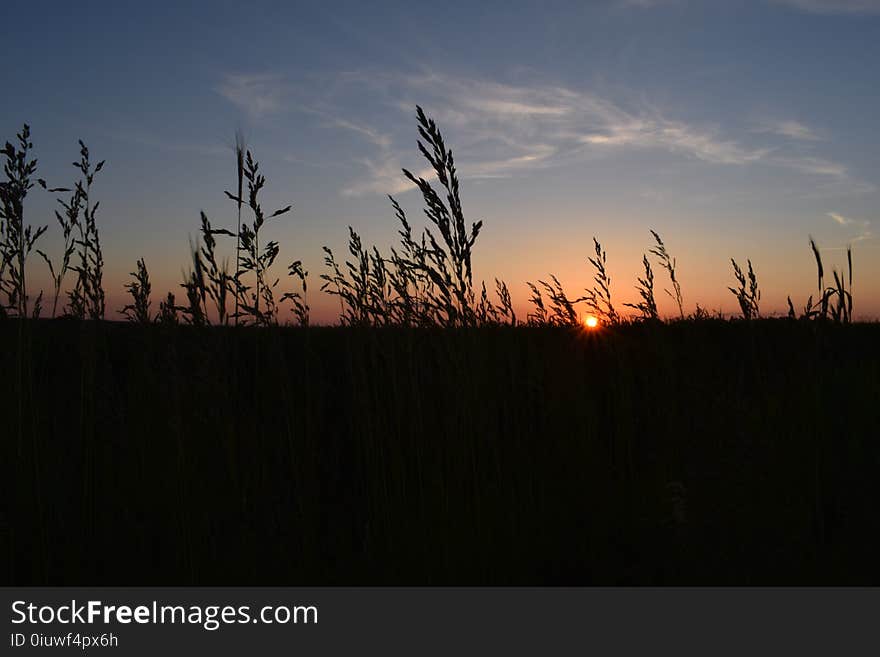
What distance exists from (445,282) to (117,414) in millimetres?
2142

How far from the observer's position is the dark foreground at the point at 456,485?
215cm

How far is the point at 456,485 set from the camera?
230 cm

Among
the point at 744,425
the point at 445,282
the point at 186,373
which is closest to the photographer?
the point at 445,282

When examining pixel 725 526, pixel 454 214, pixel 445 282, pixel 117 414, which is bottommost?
pixel 725 526

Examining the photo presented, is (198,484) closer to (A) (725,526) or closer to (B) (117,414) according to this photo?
(B) (117,414)

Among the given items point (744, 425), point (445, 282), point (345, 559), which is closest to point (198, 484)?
point (345, 559)

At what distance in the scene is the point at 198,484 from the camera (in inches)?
101

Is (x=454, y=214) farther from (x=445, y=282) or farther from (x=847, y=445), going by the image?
(x=847, y=445)

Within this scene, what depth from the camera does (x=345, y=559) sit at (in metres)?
2.38

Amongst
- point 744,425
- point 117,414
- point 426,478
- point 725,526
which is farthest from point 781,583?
point 117,414

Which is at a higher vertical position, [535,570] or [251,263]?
[251,263]

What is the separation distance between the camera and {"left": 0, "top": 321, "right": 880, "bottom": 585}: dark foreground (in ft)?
7.06
